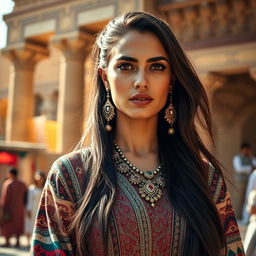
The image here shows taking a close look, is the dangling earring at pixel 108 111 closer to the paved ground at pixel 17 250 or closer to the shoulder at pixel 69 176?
the shoulder at pixel 69 176

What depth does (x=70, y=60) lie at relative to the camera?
14.8 meters

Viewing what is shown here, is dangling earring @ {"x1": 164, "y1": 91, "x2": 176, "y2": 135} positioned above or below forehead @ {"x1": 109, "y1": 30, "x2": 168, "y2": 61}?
below

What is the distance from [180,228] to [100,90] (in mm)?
661

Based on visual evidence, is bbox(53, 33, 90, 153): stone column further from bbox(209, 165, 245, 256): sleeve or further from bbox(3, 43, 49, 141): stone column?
bbox(209, 165, 245, 256): sleeve

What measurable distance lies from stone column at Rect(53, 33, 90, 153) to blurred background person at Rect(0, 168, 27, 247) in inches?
123

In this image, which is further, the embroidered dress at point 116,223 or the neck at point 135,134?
the neck at point 135,134

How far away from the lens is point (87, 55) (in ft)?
51.5

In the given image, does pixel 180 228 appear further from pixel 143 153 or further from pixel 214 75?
pixel 214 75

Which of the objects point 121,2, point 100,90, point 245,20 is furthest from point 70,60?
point 100,90

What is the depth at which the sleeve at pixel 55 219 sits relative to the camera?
1.89m

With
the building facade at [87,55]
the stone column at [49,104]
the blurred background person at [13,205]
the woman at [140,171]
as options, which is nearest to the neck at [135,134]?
the woman at [140,171]

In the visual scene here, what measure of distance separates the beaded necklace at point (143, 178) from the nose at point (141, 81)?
0.29 metres

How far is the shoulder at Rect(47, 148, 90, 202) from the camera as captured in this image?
1957mm

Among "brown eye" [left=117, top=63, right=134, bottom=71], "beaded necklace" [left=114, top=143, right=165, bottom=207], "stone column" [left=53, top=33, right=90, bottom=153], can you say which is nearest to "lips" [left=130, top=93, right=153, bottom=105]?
"brown eye" [left=117, top=63, right=134, bottom=71]
